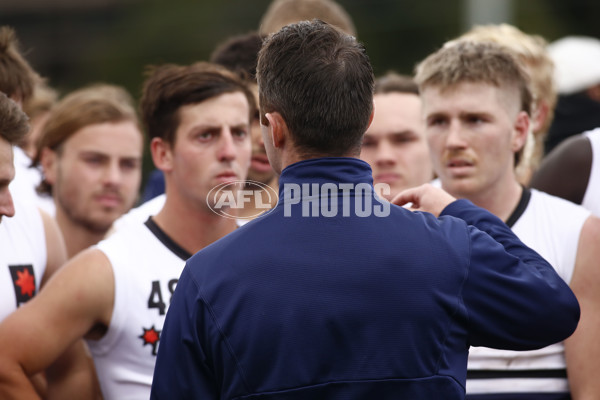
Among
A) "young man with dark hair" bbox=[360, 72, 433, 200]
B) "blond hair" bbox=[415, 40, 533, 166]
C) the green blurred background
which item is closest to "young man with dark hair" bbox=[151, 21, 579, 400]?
"blond hair" bbox=[415, 40, 533, 166]

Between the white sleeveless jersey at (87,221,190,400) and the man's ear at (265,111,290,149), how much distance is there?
1.31 m

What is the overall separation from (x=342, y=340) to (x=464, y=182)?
1.67 meters

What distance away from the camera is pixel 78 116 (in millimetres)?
5625

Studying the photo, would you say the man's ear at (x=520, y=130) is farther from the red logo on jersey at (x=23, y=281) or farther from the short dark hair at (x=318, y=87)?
the red logo on jersey at (x=23, y=281)

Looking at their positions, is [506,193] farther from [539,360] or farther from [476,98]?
[539,360]

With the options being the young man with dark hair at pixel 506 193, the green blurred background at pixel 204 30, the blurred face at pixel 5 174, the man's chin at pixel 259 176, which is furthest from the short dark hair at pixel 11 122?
the green blurred background at pixel 204 30

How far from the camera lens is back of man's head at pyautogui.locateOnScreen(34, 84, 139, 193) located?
A: 561cm

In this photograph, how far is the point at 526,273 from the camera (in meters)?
2.46

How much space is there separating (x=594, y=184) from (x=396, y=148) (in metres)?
1.56

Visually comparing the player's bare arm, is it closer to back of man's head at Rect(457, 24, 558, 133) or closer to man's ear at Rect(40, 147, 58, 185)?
man's ear at Rect(40, 147, 58, 185)

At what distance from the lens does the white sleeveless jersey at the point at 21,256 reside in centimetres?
347

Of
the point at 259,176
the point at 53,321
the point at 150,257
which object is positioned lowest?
the point at 53,321

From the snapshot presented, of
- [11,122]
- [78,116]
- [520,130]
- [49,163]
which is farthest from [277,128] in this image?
[49,163]

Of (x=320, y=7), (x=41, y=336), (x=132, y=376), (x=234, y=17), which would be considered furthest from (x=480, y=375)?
(x=234, y=17)
